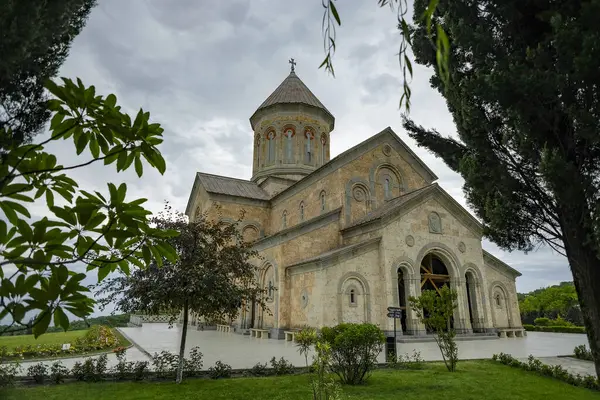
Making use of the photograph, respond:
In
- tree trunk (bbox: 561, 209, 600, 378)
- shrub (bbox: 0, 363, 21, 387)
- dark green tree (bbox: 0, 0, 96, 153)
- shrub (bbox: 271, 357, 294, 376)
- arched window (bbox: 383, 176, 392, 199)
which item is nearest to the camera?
dark green tree (bbox: 0, 0, 96, 153)

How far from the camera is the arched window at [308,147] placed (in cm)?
2486

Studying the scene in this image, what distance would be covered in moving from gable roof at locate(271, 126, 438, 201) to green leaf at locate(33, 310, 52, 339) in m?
17.1

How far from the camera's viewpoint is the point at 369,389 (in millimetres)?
6617

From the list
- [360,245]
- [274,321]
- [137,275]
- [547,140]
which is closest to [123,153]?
[547,140]

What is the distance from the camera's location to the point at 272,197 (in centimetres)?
2341

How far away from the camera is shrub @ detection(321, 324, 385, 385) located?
23.1 ft

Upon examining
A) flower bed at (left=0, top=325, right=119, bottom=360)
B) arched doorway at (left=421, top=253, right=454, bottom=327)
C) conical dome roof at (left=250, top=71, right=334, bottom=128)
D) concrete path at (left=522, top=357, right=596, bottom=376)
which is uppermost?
conical dome roof at (left=250, top=71, right=334, bottom=128)

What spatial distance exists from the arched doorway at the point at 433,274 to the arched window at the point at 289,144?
11.5m

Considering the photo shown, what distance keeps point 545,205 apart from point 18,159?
683cm

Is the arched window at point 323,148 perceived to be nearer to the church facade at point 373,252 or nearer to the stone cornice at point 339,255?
the church facade at point 373,252

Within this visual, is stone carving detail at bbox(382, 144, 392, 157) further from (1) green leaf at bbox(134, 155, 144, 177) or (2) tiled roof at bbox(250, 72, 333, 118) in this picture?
(1) green leaf at bbox(134, 155, 144, 177)

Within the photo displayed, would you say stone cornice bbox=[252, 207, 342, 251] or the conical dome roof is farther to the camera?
the conical dome roof

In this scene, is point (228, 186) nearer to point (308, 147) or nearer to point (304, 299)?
point (308, 147)

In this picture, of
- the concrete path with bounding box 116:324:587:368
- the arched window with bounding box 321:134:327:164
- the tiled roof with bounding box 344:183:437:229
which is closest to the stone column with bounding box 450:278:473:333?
the concrete path with bounding box 116:324:587:368
